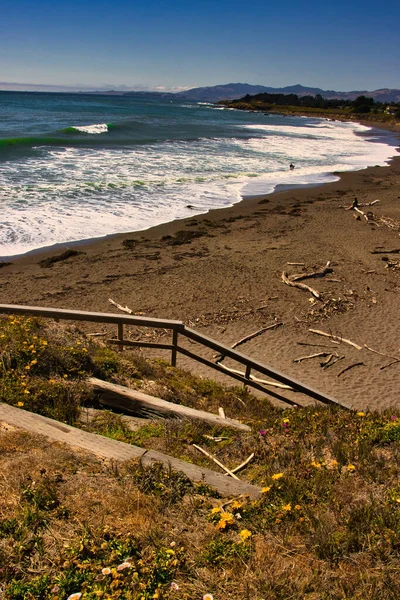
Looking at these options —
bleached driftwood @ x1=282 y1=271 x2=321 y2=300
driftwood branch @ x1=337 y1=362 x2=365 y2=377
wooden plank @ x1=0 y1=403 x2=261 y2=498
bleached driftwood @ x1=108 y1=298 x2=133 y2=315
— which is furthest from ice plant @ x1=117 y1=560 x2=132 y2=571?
bleached driftwood @ x1=282 y1=271 x2=321 y2=300

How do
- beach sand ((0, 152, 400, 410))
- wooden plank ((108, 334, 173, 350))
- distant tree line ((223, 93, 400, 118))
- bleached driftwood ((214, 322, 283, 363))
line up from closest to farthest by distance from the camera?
wooden plank ((108, 334, 173, 350)) → beach sand ((0, 152, 400, 410)) → bleached driftwood ((214, 322, 283, 363)) → distant tree line ((223, 93, 400, 118))

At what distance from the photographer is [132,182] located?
79.8ft

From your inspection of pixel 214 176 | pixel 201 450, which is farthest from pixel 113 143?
pixel 201 450

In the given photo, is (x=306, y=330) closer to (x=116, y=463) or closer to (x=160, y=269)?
(x=160, y=269)

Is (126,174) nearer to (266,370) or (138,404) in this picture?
(266,370)

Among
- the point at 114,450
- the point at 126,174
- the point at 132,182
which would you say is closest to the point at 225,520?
the point at 114,450

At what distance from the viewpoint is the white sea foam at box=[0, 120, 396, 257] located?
17.0m

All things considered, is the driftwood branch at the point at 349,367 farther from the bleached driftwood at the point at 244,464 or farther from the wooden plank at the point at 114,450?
the wooden plank at the point at 114,450

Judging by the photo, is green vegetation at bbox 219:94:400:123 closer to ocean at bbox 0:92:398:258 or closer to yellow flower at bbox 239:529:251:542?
ocean at bbox 0:92:398:258

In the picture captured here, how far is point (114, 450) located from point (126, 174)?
24.6 meters

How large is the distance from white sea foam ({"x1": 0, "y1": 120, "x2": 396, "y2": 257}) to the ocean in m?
0.04

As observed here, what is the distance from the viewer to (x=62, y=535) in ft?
8.95

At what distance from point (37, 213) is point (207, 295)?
9340 millimetres

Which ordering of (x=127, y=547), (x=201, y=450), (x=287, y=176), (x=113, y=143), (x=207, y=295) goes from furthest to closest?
(x=113, y=143) → (x=287, y=176) → (x=207, y=295) → (x=201, y=450) → (x=127, y=547)
